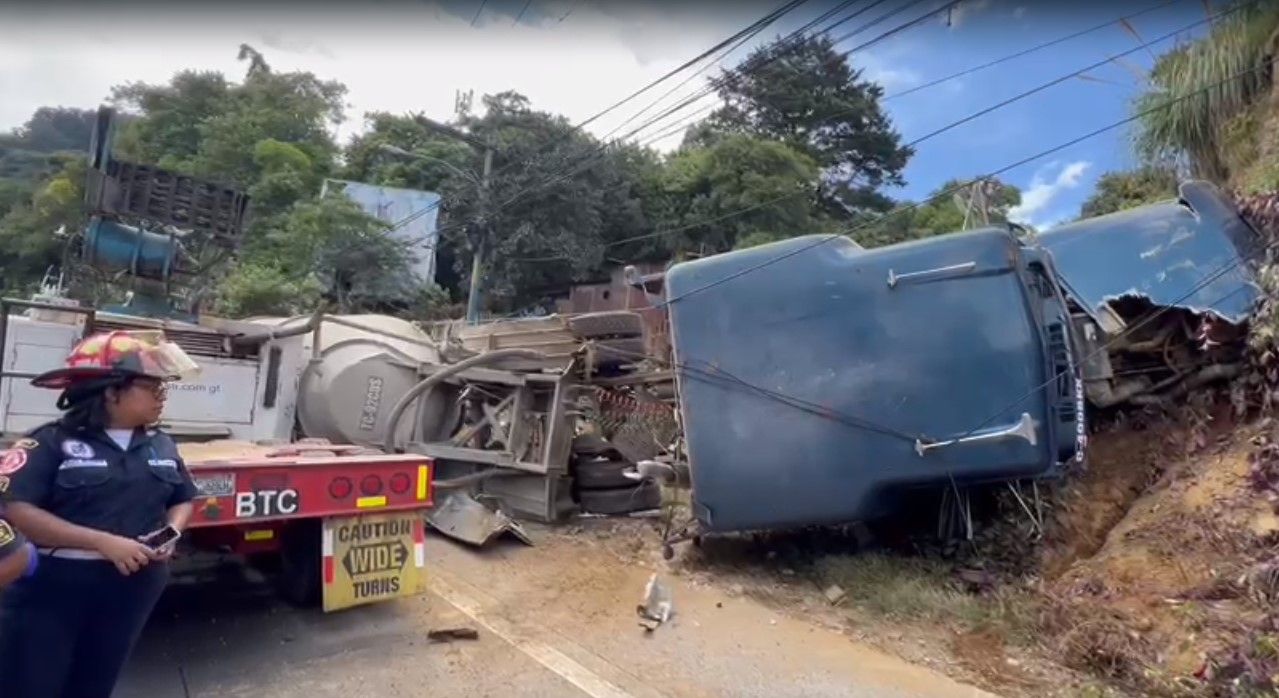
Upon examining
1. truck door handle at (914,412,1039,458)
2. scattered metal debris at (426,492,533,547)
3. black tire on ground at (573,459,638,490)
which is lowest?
scattered metal debris at (426,492,533,547)

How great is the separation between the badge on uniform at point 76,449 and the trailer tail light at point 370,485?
5.52 ft

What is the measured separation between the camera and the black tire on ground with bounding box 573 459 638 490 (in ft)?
23.3

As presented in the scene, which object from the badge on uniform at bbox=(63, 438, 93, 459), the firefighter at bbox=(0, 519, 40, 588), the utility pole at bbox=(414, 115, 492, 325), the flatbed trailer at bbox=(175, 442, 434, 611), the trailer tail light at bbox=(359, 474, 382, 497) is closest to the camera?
the firefighter at bbox=(0, 519, 40, 588)

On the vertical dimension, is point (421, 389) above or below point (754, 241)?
below

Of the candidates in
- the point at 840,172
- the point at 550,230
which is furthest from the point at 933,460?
the point at 840,172

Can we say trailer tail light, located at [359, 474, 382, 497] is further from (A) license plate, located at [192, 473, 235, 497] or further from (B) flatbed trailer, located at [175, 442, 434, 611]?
(A) license plate, located at [192, 473, 235, 497]

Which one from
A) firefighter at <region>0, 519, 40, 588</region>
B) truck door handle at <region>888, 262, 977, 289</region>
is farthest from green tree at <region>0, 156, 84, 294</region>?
firefighter at <region>0, 519, 40, 588</region>

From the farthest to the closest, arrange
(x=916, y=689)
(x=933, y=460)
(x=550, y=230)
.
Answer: (x=550, y=230), (x=933, y=460), (x=916, y=689)

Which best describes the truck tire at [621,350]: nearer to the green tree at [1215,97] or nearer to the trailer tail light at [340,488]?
the trailer tail light at [340,488]

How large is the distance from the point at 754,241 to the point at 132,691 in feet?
69.7

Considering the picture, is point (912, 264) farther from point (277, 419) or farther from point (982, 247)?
point (277, 419)

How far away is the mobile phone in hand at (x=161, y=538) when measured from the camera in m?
2.57

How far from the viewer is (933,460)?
497 centimetres

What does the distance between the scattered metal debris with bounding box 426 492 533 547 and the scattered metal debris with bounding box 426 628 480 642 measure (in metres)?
1.70
